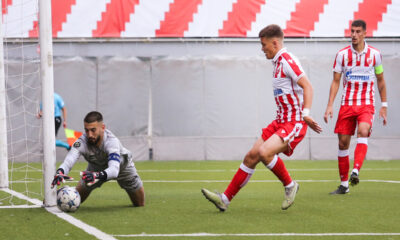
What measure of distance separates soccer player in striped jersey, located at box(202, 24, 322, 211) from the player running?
97 centimetres

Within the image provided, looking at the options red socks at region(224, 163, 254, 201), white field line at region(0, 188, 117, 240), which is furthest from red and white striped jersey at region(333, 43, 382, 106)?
white field line at region(0, 188, 117, 240)

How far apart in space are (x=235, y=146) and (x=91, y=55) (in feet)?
14.2

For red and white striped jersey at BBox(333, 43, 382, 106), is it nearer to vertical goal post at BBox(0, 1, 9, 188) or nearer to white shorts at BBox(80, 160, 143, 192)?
white shorts at BBox(80, 160, 143, 192)

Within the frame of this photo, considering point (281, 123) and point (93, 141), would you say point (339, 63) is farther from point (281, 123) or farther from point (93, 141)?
point (93, 141)

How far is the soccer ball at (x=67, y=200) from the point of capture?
680 centimetres

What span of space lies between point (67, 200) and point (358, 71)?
4168mm

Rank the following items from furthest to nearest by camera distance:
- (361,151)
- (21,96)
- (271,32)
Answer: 1. (21,96)
2. (361,151)
3. (271,32)

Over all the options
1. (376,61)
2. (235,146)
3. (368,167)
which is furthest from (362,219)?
(235,146)

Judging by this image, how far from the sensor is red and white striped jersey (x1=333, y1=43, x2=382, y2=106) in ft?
29.3

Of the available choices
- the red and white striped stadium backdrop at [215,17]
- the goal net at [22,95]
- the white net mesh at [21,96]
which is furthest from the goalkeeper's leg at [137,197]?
the red and white striped stadium backdrop at [215,17]

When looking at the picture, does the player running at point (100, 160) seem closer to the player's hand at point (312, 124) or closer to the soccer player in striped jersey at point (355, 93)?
the player's hand at point (312, 124)

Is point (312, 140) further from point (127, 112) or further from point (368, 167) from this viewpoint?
point (127, 112)

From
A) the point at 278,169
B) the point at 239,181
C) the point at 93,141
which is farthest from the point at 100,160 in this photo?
the point at 278,169

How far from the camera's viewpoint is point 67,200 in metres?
6.80
